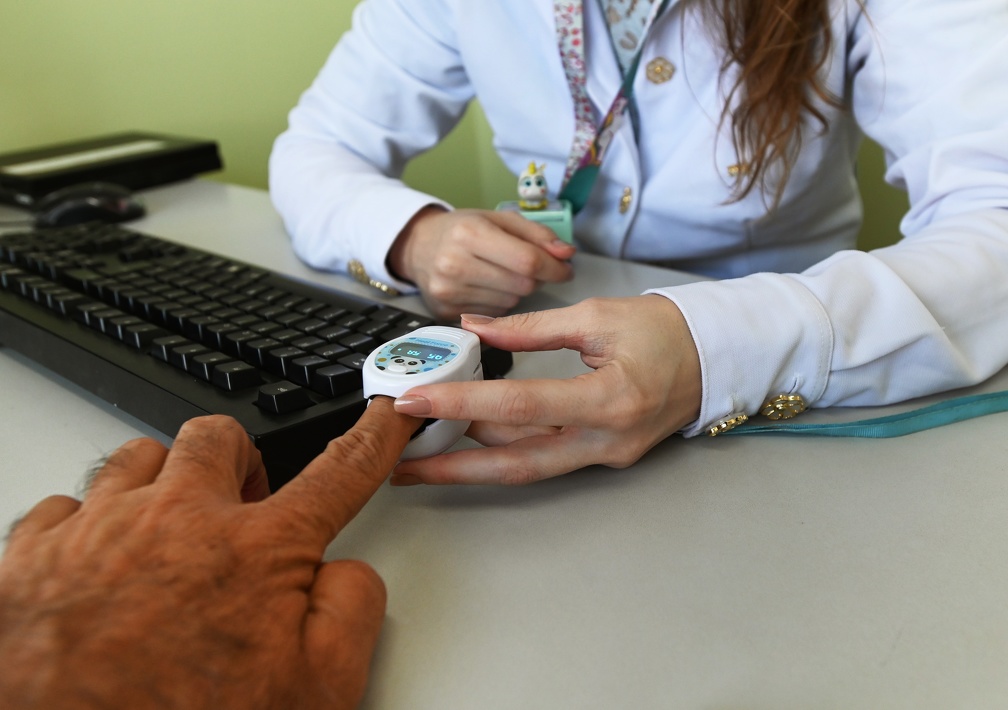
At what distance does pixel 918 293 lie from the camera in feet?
1.70

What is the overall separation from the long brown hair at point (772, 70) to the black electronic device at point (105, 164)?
78cm

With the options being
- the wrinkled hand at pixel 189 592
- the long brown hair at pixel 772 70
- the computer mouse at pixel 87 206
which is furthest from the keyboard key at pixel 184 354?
the computer mouse at pixel 87 206

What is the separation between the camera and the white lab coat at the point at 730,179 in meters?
0.49

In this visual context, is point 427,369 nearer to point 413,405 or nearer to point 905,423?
point 413,405

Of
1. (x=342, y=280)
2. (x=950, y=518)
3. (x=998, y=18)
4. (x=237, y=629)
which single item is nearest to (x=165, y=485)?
(x=237, y=629)

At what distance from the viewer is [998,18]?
2.04 ft

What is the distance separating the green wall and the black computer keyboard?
2.17 feet

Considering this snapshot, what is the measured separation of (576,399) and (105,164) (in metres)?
0.94

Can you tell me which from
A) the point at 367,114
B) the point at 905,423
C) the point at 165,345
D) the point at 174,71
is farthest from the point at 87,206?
the point at 905,423

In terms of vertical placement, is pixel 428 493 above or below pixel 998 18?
below

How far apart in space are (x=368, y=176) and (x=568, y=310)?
0.44 metres

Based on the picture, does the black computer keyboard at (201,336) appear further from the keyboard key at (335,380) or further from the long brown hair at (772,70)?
the long brown hair at (772,70)

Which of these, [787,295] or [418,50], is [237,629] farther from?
[418,50]

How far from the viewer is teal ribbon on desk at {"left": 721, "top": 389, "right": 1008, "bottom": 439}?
18.3 inches
